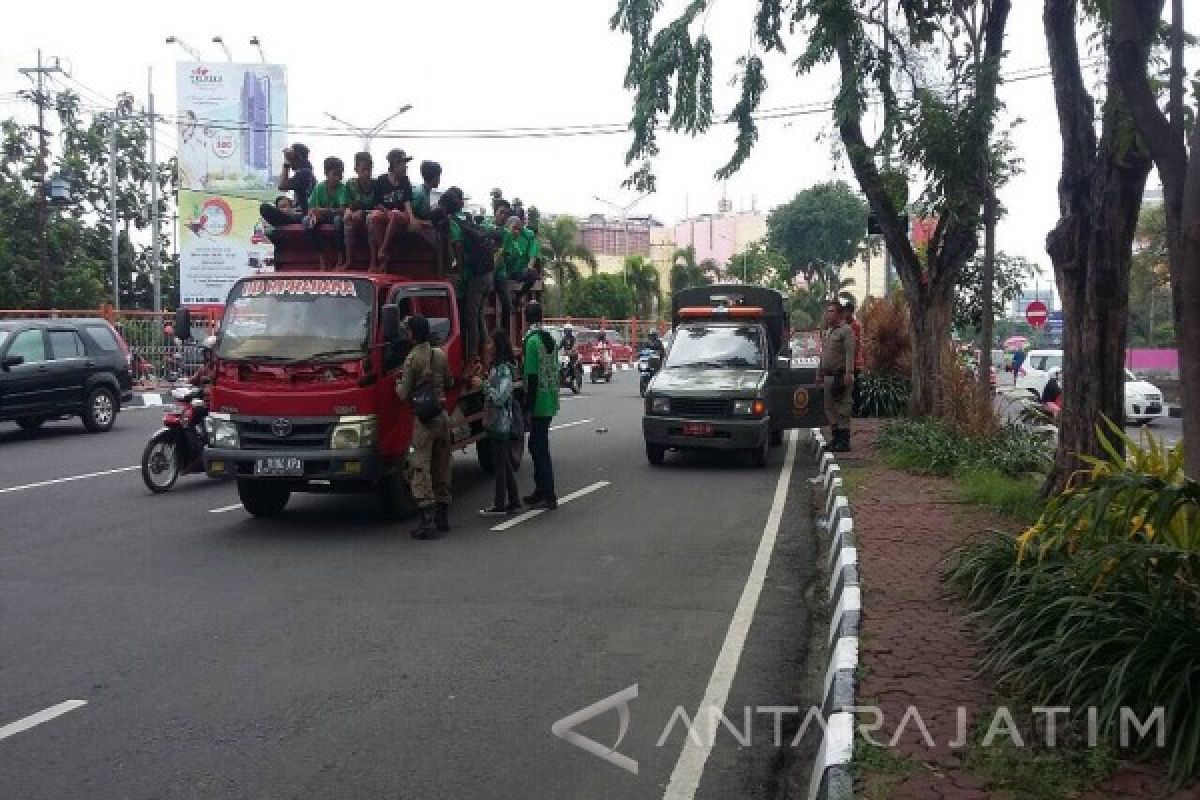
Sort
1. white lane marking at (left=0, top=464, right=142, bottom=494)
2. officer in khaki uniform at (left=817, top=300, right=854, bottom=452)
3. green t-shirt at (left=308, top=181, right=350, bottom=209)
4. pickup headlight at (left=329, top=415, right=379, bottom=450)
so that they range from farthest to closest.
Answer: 1. officer in khaki uniform at (left=817, top=300, right=854, bottom=452)
2. white lane marking at (left=0, top=464, right=142, bottom=494)
3. green t-shirt at (left=308, top=181, right=350, bottom=209)
4. pickup headlight at (left=329, top=415, right=379, bottom=450)

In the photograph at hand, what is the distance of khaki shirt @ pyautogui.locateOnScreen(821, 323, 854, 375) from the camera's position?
46.8ft

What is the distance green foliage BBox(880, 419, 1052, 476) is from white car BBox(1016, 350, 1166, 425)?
389 inches

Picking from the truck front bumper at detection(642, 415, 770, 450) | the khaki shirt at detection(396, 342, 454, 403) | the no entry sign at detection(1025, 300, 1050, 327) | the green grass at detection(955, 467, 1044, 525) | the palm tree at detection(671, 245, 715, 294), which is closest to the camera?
the green grass at detection(955, 467, 1044, 525)

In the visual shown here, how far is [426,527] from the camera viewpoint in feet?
30.6

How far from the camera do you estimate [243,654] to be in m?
6.04

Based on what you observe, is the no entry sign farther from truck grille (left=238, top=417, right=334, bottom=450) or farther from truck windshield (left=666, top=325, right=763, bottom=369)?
truck grille (left=238, top=417, right=334, bottom=450)

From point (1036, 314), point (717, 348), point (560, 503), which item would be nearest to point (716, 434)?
point (717, 348)

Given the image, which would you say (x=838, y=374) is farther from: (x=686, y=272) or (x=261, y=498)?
(x=686, y=272)

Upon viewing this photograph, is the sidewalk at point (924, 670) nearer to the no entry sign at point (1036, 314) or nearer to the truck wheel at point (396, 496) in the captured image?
the truck wheel at point (396, 496)

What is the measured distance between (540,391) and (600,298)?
50.2 metres

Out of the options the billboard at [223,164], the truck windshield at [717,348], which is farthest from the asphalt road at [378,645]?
the billboard at [223,164]

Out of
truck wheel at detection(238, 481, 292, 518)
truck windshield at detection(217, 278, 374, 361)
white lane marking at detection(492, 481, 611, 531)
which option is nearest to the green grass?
white lane marking at detection(492, 481, 611, 531)

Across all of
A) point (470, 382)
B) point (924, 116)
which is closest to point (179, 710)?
point (470, 382)

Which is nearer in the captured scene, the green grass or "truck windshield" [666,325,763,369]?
the green grass
